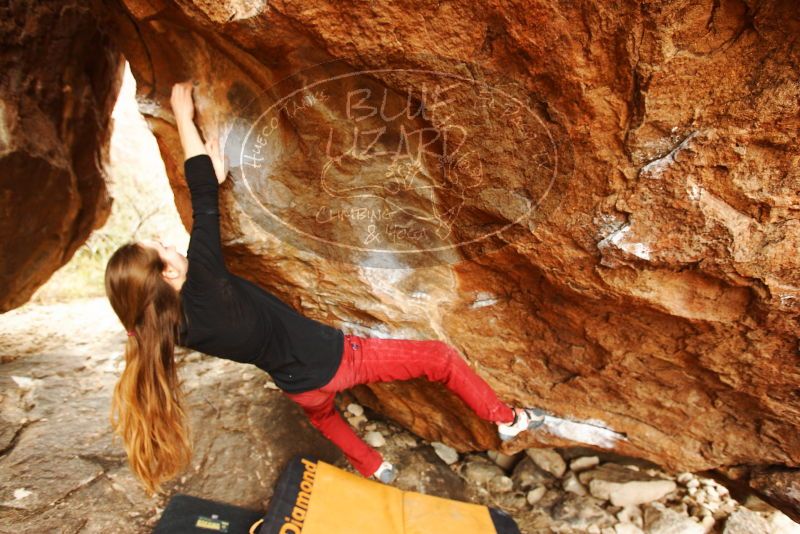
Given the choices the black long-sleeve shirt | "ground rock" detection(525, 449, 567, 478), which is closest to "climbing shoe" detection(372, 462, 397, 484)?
the black long-sleeve shirt

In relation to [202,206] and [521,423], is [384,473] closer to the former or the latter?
[521,423]

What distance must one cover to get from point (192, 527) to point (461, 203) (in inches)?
69.4

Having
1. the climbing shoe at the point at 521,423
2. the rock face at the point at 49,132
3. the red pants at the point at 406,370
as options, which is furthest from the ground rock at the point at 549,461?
the rock face at the point at 49,132

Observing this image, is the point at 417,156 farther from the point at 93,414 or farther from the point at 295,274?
the point at 93,414

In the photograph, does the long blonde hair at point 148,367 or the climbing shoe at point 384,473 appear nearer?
the long blonde hair at point 148,367

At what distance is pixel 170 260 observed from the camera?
1745 mm

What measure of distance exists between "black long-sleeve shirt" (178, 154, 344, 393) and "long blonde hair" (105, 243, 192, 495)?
0.28 ft

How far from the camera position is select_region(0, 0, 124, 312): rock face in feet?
7.61

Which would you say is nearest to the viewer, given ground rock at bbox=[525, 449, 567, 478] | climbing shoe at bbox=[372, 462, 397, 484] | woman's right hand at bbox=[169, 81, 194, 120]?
woman's right hand at bbox=[169, 81, 194, 120]

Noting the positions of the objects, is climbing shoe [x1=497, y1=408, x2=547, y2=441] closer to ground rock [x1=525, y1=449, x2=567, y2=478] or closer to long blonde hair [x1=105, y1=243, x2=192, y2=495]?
ground rock [x1=525, y1=449, x2=567, y2=478]

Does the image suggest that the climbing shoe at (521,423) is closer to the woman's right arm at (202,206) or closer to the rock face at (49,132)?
the woman's right arm at (202,206)

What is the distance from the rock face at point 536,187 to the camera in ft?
4.81

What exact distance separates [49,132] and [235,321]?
5.73 feet

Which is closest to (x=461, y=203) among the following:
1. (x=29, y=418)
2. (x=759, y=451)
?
(x=759, y=451)
